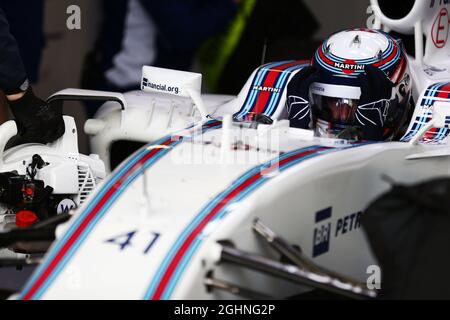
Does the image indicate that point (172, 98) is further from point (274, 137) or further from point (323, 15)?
point (323, 15)

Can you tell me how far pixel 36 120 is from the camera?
347 cm

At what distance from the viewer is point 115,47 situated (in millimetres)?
3965

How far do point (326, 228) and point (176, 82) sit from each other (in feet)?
3.78

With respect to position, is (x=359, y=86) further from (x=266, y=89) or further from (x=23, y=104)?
(x=23, y=104)

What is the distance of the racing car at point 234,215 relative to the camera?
7.50ft

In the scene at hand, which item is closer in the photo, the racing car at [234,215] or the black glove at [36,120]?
the racing car at [234,215]

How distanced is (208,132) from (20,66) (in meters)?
0.98

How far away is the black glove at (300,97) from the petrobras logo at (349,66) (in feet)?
0.29

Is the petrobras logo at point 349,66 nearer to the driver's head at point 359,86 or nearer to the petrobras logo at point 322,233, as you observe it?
the driver's head at point 359,86

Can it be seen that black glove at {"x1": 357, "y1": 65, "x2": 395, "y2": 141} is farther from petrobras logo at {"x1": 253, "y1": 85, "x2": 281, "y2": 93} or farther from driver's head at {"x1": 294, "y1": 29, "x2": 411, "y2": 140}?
petrobras logo at {"x1": 253, "y1": 85, "x2": 281, "y2": 93}

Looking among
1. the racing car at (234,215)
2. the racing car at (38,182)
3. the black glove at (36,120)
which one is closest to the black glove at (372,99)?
the racing car at (234,215)

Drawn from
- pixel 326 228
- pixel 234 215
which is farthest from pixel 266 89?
pixel 234 215

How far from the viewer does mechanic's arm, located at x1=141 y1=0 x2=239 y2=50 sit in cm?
323
